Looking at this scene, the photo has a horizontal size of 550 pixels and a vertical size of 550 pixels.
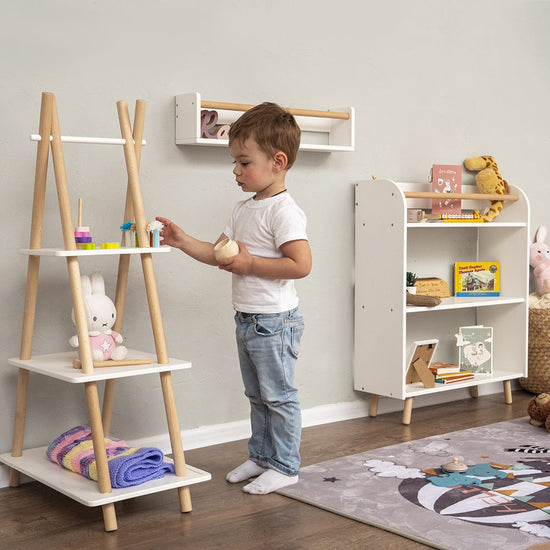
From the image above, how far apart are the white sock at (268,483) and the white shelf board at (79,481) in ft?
0.54

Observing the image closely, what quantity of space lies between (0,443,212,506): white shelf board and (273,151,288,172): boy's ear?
0.77 metres

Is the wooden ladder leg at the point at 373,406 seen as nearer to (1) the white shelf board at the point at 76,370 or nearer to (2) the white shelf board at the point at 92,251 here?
(1) the white shelf board at the point at 76,370

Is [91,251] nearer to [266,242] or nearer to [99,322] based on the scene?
[99,322]

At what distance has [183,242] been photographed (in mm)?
2111

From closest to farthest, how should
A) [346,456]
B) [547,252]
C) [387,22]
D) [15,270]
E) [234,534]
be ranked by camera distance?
[234,534] < [15,270] < [346,456] < [387,22] < [547,252]

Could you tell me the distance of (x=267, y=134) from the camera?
205 cm

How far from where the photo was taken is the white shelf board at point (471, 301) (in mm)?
2908

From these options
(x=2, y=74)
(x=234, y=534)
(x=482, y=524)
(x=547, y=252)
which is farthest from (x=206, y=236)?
(x=547, y=252)

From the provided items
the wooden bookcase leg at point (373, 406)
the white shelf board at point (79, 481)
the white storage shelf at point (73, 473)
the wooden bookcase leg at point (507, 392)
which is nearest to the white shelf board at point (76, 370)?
the white storage shelf at point (73, 473)

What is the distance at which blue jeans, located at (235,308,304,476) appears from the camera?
211 centimetres

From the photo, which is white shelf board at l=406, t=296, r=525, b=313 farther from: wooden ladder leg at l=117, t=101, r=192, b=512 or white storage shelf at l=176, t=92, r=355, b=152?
wooden ladder leg at l=117, t=101, r=192, b=512

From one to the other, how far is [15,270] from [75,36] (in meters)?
0.66

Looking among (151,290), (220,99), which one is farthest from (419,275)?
(151,290)

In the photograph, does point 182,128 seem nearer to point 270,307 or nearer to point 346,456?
point 270,307
